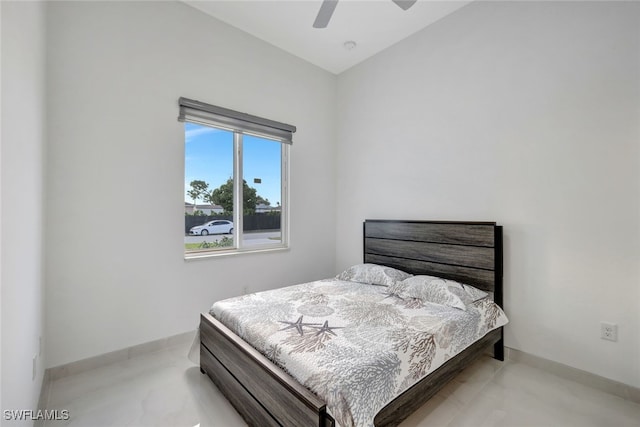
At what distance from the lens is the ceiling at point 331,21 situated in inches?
102

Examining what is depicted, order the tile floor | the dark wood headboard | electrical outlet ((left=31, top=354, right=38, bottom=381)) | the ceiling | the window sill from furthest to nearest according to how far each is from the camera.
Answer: the window sill → the ceiling → the dark wood headboard → the tile floor → electrical outlet ((left=31, top=354, right=38, bottom=381))

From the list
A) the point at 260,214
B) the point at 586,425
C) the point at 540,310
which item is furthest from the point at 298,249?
the point at 586,425

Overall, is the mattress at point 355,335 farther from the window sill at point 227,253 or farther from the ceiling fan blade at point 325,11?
the ceiling fan blade at point 325,11

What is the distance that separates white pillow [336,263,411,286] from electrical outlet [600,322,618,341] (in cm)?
139

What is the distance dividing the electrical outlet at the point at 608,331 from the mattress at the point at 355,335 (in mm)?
579

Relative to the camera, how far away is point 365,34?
3018 millimetres

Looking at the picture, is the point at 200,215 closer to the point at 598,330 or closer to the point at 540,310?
the point at 540,310

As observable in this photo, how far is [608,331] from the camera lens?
191cm

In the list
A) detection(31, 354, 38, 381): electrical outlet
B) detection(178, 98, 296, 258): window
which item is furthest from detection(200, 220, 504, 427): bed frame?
detection(178, 98, 296, 258): window

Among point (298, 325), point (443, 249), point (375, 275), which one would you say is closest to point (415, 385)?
point (298, 325)

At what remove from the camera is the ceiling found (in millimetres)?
2596

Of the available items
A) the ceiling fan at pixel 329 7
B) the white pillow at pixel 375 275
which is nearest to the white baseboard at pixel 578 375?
the white pillow at pixel 375 275

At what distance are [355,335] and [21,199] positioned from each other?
1796 millimetres

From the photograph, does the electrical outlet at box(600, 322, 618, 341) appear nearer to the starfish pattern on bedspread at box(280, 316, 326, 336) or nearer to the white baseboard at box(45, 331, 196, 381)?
the starfish pattern on bedspread at box(280, 316, 326, 336)
